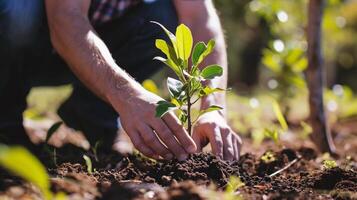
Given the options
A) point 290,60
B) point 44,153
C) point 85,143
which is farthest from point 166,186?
point 290,60

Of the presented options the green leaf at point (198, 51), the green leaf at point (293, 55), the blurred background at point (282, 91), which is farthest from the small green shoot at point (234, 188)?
the green leaf at point (293, 55)

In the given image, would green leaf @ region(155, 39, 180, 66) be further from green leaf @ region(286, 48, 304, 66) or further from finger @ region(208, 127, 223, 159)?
green leaf @ region(286, 48, 304, 66)

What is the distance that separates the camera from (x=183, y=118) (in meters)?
1.81

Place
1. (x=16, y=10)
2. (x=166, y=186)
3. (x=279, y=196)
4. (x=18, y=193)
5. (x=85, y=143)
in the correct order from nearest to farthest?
1. (x=18, y=193)
2. (x=279, y=196)
3. (x=166, y=186)
4. (x=16, y=10)
5. (x=85, y=143)

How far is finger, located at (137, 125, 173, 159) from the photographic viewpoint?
1.71m

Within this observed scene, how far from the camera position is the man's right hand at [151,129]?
1.71m

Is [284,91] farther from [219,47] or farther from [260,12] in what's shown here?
[219,47]

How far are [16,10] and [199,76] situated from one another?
975mm

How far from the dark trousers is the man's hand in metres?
0.74

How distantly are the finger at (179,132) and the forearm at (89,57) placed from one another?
165 mm

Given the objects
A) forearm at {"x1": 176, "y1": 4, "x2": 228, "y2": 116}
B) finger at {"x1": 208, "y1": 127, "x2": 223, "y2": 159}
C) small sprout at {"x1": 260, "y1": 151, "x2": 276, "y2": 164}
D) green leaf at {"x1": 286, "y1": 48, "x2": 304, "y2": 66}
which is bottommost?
finger at {"x1": 208, "y1": 127, "x2": 223, "y2": 159}

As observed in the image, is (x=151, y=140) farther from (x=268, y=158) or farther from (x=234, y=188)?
(x=268, y=158)

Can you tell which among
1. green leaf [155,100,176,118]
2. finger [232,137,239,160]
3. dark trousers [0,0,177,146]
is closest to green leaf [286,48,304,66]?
dark trousers [0,0,177,146]

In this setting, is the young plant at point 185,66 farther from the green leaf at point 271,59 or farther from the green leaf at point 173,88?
the green leaf at point 271,59
